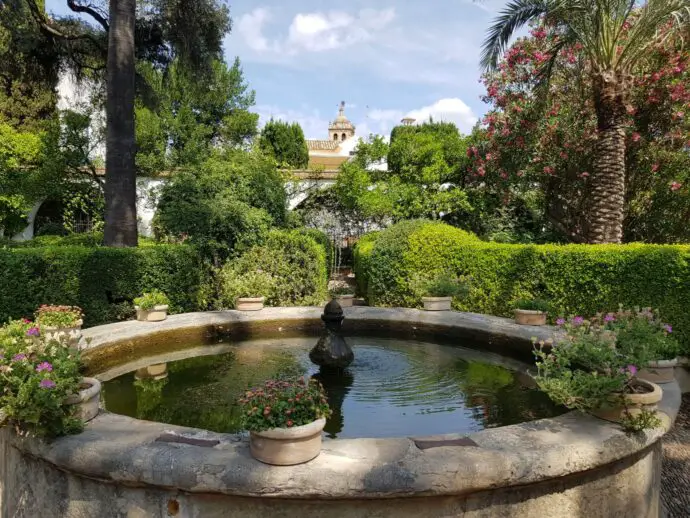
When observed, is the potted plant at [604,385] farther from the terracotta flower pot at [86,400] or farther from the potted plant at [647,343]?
the terracotta flower pot at [86,400]

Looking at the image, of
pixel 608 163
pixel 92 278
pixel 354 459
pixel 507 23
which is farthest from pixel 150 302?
pixel 507 23

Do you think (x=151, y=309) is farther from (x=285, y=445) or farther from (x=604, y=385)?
(x=604, y=385)

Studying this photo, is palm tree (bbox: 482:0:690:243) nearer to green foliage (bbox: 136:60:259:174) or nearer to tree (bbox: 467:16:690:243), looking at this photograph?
tree (bbox: 467:16:690:243)

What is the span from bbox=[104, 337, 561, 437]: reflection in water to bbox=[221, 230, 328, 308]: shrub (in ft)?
11.2

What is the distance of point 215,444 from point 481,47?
9.26m

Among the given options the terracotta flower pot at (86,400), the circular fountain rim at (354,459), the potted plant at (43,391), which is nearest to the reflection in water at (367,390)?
the terracotta flower pot at (86,400)

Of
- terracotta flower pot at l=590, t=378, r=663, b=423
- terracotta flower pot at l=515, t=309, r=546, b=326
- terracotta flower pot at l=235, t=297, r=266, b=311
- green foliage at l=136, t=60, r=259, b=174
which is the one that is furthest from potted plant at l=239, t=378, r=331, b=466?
green foliage at l=136, t=60, r=259, b=174

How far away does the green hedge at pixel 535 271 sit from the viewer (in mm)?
6199

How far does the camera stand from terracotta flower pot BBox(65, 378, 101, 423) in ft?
9.18

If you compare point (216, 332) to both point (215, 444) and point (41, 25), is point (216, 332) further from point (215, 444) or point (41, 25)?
point (41, 25)

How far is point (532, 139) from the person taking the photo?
11438 millimetres

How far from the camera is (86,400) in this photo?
113 inches

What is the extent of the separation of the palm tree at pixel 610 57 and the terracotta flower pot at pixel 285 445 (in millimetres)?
7631

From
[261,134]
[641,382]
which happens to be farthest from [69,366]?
[261,134]
